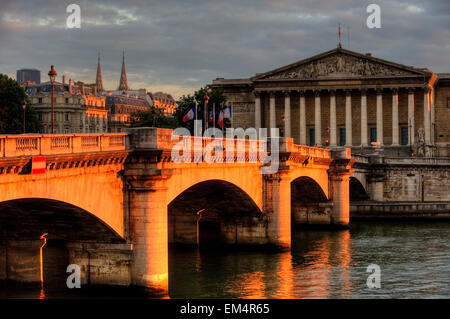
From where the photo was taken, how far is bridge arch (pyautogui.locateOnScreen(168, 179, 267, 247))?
168 ft

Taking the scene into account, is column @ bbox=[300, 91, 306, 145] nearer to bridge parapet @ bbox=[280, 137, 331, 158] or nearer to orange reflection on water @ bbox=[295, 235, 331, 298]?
bridge parapet @ bbox=[280, 137, 331, 158]

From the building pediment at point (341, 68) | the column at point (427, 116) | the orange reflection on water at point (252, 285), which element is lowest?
the orange reflection on water at point (252, 285)

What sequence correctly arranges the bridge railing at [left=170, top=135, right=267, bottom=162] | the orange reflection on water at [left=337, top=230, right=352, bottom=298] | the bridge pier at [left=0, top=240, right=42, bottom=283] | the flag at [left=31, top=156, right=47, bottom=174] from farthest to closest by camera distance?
the orange reflection on water at [left=337, top=230, right=352, bottom=298]
the bridge railing at [left=170, top=135, right=267, bottom=162]
the bridge pier at [left=0, top=240, right=42, bottom=283]
the flag at [left=31, top=156, right=47, bottom=174]

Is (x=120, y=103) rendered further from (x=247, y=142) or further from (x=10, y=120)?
(x=247, y=142)

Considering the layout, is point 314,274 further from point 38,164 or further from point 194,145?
point 38,164

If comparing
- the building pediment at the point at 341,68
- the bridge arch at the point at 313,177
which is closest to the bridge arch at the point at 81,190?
the bridge arch at the point at 313,177

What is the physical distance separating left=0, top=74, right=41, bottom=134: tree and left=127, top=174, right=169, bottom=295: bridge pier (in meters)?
69.1

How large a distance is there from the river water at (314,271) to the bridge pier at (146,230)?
3.26ft

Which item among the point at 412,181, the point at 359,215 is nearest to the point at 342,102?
the point at 412,181

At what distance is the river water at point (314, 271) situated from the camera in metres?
39.2

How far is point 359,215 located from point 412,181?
13.7m

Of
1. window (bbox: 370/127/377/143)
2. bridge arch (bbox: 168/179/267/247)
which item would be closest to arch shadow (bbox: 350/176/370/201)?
window (bbox: 370/127/377/143)

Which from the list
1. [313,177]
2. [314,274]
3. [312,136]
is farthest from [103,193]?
[312,136]

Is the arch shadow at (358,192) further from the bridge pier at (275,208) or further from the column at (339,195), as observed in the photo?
the bridge pier at (275,208)
